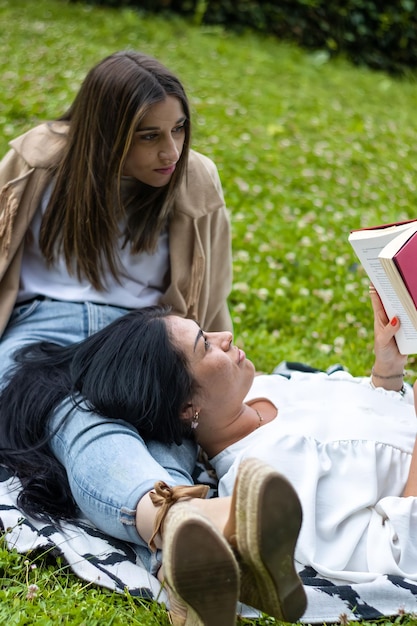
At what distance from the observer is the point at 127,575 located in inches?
101

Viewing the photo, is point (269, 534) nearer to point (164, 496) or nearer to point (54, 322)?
point (164, 496)

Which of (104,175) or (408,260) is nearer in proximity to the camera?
(408,260)

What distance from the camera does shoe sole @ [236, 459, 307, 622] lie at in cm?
199

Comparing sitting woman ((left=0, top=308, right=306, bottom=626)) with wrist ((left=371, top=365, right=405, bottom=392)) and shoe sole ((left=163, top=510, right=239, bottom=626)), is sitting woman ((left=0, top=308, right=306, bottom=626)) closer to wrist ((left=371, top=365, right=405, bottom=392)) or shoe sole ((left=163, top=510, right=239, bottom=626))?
shoe sole ((left=163, top=510, right=239, bottom=626))

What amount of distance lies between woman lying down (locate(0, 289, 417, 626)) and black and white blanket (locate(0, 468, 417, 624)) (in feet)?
0.19

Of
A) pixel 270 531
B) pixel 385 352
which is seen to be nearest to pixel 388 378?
pixel 385 352

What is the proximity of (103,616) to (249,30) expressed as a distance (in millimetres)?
9657

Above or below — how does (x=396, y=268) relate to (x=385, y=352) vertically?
above

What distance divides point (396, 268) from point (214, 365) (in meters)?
0.67

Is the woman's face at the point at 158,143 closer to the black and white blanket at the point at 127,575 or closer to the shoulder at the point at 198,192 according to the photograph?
the shoulder at the point at 198,192

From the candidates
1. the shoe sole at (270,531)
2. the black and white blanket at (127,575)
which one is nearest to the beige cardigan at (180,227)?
the black and white blanket at (127,575)

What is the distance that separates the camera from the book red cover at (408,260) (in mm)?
2600

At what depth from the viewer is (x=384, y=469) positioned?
2.77 m

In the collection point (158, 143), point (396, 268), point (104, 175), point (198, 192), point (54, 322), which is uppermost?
point (396, 268)
